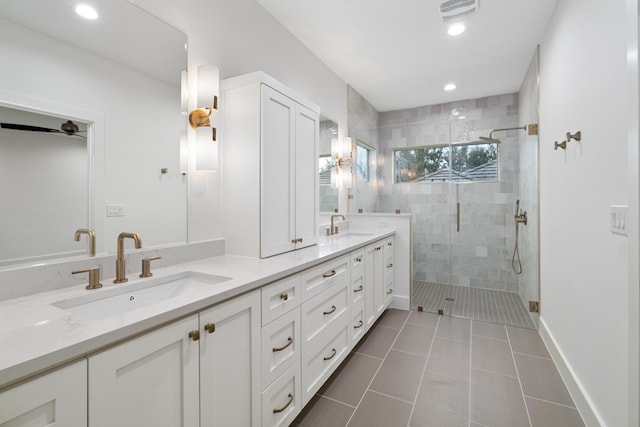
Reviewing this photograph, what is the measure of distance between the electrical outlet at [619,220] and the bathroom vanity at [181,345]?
1353 mm

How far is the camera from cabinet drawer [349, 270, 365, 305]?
7.25ft

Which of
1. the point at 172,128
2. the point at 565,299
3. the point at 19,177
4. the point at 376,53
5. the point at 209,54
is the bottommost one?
Answer: the point at 565,299

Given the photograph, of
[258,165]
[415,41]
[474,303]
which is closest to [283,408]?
[258,165]

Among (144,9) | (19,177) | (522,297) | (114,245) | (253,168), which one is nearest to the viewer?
(19,177)

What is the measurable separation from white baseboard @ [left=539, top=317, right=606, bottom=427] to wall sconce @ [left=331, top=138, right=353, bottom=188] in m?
2.35

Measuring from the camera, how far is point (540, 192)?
2.68m

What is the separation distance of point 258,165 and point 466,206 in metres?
3.06

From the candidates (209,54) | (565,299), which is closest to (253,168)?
(209,54)

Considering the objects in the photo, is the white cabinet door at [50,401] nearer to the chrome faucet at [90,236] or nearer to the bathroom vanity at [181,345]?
the bathroom vanity at [181,345]

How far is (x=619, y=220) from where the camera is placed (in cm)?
122

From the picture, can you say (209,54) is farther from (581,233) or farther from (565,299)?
(565,299)

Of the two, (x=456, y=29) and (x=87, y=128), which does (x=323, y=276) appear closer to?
(x=87, y=128)

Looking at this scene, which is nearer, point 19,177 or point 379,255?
point 19,177

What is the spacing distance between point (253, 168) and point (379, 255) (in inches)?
63.8
